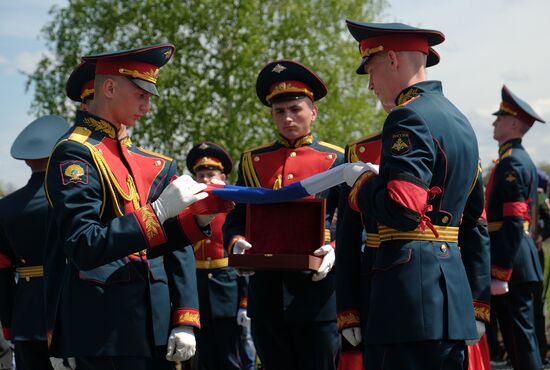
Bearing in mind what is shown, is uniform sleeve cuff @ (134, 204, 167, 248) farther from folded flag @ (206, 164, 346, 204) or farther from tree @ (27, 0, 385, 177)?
tree @ (27, 0, 385, 177)

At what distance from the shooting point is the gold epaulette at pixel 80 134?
431 cm

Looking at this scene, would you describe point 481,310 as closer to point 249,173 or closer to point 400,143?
point 400,143

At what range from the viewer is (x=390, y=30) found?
4305mm

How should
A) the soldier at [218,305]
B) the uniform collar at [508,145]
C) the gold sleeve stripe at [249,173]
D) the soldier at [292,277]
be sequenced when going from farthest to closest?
the uniform collar at [508,145]
the soldier at [218,305]
the gold sleeve stripe at [249,173]
the soldier at [292,277]

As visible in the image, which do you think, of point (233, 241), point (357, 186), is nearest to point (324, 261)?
point (233, 241)

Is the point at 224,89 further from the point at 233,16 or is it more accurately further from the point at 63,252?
the point at 63,252

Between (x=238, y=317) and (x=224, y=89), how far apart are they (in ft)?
47.3

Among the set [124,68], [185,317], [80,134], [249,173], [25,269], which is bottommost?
[185,317]

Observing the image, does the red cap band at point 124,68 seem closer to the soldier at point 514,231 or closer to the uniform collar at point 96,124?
the uniform collar at point 96,124

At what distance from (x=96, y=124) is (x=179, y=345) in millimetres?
1154

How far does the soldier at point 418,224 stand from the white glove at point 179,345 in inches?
33.5

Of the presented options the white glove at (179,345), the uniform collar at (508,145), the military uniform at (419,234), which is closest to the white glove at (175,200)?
the white glove at (179,345)

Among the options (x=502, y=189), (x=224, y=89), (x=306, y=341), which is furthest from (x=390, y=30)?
(x=224, y=89)

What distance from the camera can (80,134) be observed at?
172 inches
